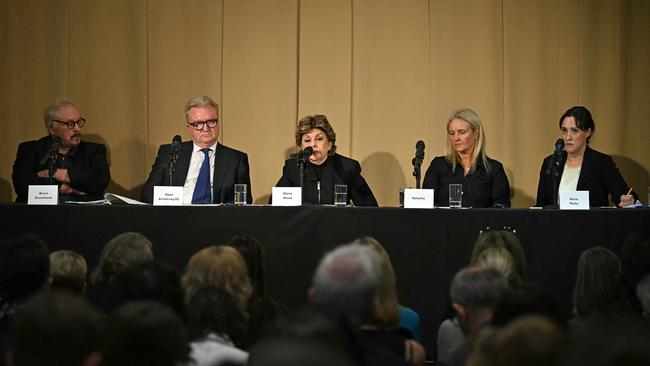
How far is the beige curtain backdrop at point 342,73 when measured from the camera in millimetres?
6785

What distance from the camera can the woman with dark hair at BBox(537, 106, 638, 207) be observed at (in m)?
5.38

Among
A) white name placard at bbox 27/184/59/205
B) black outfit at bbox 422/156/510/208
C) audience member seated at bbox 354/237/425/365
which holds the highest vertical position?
black outfit at bbox 422/156/510/208

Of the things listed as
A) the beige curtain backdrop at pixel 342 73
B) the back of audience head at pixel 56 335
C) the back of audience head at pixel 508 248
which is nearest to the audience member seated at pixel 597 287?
the back of audience head at pixel 508 248

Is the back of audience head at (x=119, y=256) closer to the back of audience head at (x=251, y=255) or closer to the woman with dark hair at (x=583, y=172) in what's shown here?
the back of audience head at (x=251, y=255)

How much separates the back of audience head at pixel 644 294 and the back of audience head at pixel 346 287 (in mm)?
1247

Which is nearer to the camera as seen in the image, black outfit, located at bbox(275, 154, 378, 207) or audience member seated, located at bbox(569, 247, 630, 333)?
audience member seated, located at bbox(569, 247, 630, 333)

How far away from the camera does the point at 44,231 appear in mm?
4680

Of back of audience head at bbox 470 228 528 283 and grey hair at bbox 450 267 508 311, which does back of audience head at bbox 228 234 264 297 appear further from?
grey hair at bbox 450 267 508 311

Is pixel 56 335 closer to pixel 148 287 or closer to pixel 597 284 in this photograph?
pixel 148 287

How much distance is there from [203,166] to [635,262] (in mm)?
2876

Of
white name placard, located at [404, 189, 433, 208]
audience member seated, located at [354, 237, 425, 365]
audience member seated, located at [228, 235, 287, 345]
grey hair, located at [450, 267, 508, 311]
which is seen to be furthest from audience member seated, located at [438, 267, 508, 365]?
white name placard, located at [404, 189, 433, 208]

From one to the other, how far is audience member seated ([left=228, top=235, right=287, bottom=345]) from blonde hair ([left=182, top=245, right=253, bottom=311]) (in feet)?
0.34

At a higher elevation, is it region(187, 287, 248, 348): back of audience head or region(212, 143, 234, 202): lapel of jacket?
region(212, 143, 234, 202): lapel of jacket

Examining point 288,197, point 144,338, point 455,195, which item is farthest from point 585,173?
point 144,338
